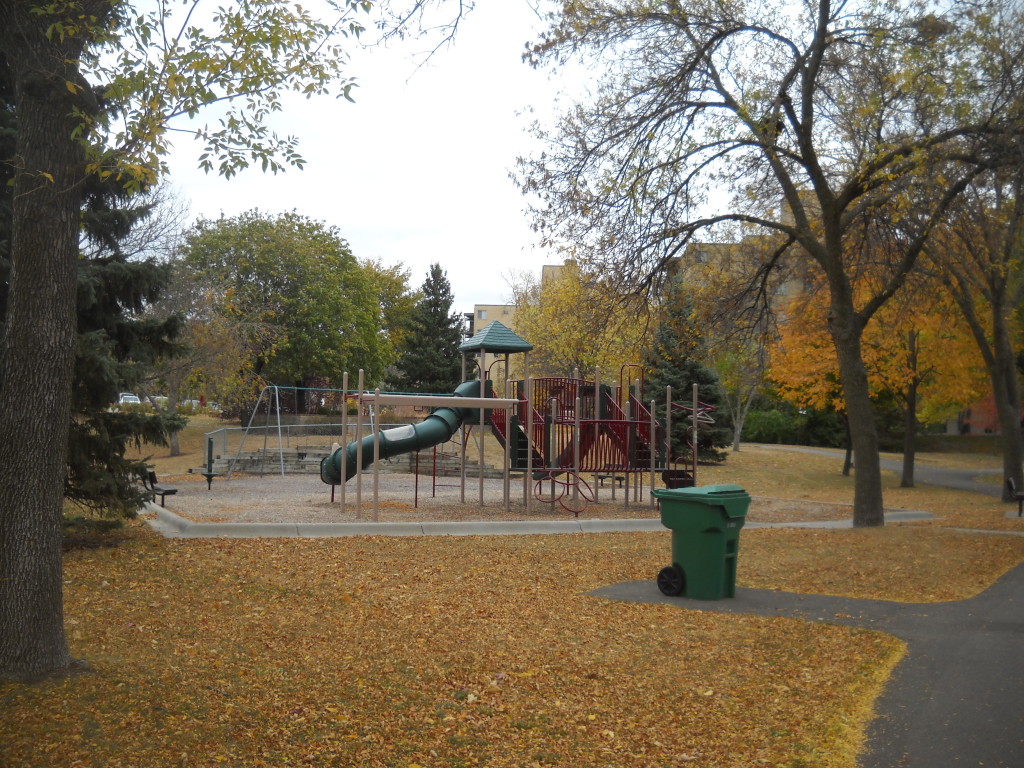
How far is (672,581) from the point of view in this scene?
9.45 metres

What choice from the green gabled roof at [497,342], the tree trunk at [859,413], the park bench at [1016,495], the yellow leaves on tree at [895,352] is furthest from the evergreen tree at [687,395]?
the tree trunk at [859,413]

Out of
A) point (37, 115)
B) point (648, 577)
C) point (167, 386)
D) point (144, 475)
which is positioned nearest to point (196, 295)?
point (167, 386)

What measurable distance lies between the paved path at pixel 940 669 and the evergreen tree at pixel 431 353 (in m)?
41.7

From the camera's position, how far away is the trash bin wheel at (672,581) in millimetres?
9422

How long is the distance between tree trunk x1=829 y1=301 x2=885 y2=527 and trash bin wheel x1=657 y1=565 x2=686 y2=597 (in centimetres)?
745

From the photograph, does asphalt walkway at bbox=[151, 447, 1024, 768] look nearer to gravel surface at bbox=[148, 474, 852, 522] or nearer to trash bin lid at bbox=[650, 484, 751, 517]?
trash bin lid at bbox=[650, 484, 751, 517]

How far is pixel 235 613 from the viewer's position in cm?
770

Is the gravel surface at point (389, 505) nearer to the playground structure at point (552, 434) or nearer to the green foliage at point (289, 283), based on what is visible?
the playground structure at point (552, 434)

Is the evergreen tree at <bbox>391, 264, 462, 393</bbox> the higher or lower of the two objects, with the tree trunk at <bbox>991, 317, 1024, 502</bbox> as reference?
Result: higher

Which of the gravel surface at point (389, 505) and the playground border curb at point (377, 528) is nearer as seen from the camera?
the playground border curb at point (377, 528)

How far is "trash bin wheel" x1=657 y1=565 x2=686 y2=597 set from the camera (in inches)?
371

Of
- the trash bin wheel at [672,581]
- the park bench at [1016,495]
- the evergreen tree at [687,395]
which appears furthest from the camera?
the evergreen tree at [687,395]

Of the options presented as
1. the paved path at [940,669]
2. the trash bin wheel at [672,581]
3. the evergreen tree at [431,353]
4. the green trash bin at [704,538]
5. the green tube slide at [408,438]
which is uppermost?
the evergreen tree at [431,353]

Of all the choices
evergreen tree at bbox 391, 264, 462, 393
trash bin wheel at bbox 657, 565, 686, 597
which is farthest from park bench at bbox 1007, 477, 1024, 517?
evergreen tree at bbox 391, 264, 462, 393
